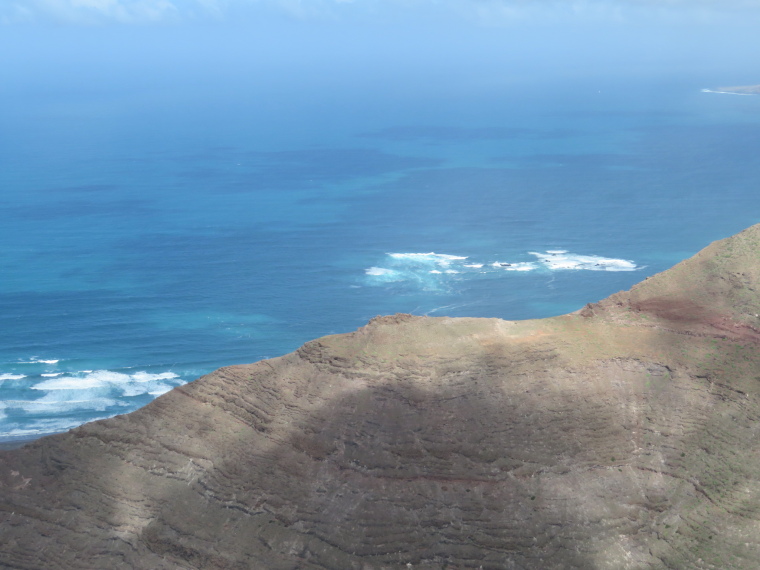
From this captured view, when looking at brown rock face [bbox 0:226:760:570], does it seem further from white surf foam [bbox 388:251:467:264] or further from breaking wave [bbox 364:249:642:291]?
white surf foam [bbox 388:251:467:264]

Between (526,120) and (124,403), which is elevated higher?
(526,120)

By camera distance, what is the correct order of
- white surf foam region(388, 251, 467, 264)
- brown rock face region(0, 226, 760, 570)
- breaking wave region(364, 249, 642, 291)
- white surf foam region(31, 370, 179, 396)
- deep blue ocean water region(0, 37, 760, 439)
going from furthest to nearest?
white surf foam region(388, 251, 467, 264) → breaking wave region(364, 249, 642, 291) → deep blue ocean water region(0, 37, 760, 439) → white surf foam region(31, 370, 179, 396) → brown rock face region(0, 226, 760, 570)

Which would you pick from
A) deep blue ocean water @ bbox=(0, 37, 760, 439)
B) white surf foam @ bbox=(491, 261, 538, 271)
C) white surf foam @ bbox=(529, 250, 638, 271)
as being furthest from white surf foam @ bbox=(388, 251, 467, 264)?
white surf foam @ bbox=(529, 250, 638, 271)

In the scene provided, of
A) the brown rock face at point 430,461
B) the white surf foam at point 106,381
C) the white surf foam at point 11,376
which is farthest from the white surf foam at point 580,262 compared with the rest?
the white surf foam at point 11,376

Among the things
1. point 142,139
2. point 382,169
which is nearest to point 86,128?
point 142,139

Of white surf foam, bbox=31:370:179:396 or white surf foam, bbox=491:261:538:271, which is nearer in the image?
white surf foam, bbox=31:370:179:396

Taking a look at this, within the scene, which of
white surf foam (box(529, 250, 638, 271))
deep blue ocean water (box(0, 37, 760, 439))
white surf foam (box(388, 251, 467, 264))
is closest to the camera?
deep blue ocean water (box(0, 37, 760, 439))

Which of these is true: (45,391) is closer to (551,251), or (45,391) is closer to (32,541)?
(32,541)
